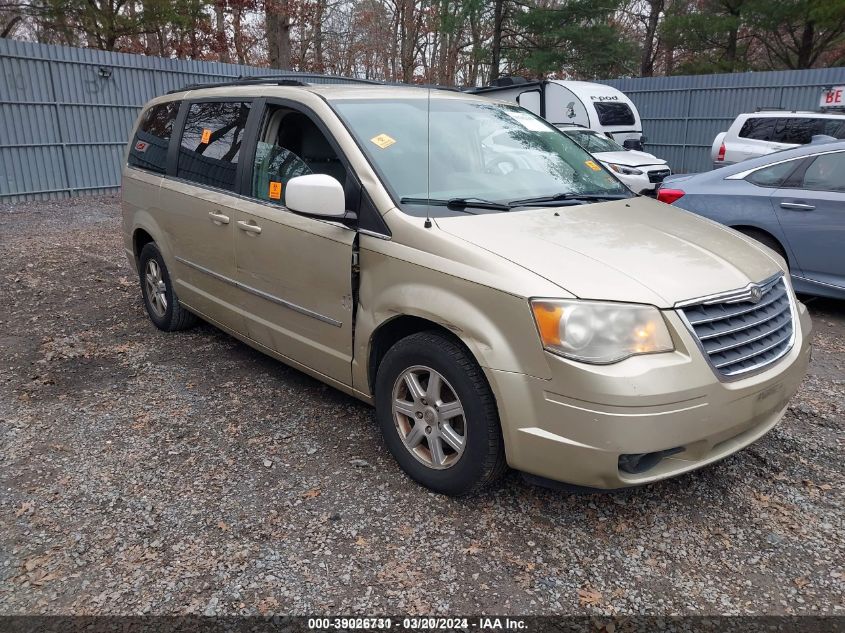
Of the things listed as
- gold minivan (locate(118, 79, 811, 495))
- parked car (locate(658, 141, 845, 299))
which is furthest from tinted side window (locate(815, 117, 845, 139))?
gold minivan (locate(118, 79, 811, 495))

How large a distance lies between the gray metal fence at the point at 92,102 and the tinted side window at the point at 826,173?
37.0 ft

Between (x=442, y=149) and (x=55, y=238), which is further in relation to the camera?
(x=55, y=238)

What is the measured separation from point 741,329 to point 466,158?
164cm

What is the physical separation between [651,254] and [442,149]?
4.19ft

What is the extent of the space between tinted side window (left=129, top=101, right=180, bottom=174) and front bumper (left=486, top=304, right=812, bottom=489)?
3449mm

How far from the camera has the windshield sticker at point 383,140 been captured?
3.45 meters

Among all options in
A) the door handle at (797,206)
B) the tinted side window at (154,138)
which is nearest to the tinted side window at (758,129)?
the door handle at (797,206)

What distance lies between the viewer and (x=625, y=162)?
12.1 meters

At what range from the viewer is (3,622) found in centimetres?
243

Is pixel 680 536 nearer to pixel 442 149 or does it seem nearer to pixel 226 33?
pixel 442 149

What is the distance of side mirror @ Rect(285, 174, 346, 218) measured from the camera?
3156 mm

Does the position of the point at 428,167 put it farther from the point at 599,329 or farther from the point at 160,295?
the point at 160,295

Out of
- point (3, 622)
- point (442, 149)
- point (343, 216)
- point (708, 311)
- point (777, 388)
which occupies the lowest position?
point (3, 622)

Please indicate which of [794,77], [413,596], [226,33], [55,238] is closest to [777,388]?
[413,596]
